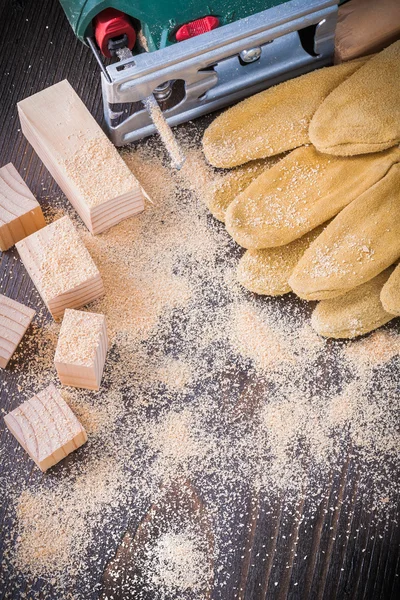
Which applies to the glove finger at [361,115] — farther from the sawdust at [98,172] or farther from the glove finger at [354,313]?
the sawdust at [98,172]

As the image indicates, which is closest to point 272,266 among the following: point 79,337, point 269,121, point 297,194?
point 297,194

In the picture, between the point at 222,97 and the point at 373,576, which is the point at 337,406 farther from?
the point at 222,97

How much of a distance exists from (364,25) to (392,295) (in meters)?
0.66

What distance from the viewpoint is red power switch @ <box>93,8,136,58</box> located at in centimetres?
167

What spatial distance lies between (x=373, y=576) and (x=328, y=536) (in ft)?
0.36

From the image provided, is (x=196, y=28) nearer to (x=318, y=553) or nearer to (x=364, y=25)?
(x=364, y=25)

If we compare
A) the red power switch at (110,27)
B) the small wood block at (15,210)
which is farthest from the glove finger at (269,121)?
the small wood block at (15,210)

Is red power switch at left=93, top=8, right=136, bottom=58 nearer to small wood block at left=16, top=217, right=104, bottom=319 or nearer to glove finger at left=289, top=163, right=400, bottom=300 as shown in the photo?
small wood block at left=16, top=217, right=104, bottom=319

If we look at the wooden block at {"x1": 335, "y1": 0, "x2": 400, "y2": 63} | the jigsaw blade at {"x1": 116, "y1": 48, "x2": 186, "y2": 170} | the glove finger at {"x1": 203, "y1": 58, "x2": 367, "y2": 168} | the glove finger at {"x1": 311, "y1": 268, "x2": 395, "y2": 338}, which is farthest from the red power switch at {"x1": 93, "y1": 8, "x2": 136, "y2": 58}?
the glove finger at {"x1": 311, "y1": 268, "x2": 395, "y2": 338}

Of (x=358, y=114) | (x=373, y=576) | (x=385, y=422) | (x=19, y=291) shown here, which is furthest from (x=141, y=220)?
(x=373, y=576)

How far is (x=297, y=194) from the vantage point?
5.64 ft

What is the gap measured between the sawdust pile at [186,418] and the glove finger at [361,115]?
31cm

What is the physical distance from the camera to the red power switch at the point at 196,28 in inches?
67.4

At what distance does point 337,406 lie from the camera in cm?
166
